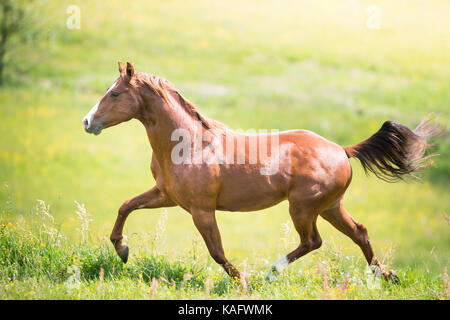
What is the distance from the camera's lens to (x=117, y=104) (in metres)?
4.92

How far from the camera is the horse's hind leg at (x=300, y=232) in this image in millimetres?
5035

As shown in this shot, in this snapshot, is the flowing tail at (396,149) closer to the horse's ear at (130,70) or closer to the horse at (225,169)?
the horse at (225,169)

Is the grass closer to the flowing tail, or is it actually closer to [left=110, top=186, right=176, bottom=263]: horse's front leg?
[left=110, top=186, right=176, bottom=263]: horse's front leg

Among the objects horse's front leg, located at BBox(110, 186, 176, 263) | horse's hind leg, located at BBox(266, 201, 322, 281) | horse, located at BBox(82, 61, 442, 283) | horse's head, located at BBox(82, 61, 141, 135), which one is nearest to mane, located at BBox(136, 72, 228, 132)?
horse, located at BBox(82, 61, 442, 283)

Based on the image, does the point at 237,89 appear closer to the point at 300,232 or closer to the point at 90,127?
the point at 300,232

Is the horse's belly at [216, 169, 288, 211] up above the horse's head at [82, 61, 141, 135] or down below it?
below

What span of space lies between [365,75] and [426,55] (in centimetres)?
276

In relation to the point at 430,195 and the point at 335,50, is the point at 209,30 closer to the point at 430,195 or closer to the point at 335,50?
the point at 335,50

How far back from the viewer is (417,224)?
14.9m

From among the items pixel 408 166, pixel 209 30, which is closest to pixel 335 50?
pixel 209 30

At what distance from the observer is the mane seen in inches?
199

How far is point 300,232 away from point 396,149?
1.45 metres
